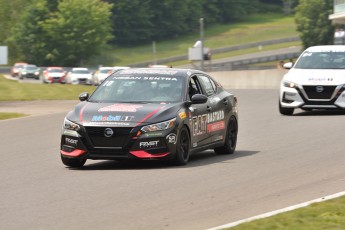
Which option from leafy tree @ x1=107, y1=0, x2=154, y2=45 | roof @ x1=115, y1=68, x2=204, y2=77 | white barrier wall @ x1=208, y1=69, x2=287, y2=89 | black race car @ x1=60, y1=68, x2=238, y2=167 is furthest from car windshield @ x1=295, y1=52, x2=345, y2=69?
leafy tree @ x1=107, y1=0, x2=154, y2=45

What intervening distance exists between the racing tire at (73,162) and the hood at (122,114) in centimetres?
56

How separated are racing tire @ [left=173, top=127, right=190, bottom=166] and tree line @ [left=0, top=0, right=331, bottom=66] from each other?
113533mm

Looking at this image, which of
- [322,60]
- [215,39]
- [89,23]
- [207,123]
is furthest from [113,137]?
[215,39]

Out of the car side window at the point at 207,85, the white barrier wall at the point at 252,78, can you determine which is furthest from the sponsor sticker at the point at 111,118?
the white barrier wall at the point at 252,78

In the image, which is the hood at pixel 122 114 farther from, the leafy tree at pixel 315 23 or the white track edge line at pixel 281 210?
the leafy tree at pixel 315 23

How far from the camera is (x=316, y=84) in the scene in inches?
955

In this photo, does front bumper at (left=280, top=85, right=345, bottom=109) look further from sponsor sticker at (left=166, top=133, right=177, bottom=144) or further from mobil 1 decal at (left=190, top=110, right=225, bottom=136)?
sponsor sticker at (left=166, top=133, right=177, bottom=144)

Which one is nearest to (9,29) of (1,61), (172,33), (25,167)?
(172,33)

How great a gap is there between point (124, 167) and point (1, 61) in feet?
96.6

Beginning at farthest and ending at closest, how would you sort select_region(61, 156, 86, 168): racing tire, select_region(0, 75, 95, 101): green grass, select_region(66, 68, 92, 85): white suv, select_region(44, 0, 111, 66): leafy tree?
select_region(44, 0, 111, 66): leafy tree → select_region(66, 68, 92, 85): white suv → select_region(0, 75, 95, 101): green grass → select_region(61, 156, 86, 168): racing tire

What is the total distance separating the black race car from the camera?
46.3ft

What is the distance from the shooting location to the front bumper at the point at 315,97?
24234 mm

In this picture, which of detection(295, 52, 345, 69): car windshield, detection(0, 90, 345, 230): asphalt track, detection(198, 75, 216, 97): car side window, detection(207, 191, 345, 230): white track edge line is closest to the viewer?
detection(207, 191, 345, 230): white track edge line

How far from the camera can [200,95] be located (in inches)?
594
